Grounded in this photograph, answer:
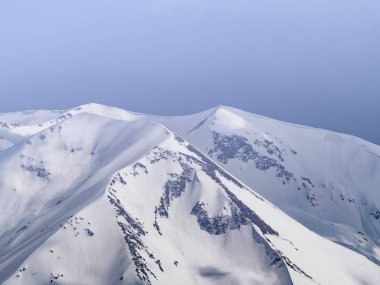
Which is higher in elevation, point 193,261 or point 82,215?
point 82,215

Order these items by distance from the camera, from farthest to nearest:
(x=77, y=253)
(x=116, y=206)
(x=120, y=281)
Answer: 1. (x=116, y=206)
2. (x=77, y=253)
3. (x=120, y=281)

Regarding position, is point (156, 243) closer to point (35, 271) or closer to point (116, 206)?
point (116, 206)

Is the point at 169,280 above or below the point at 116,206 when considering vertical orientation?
below

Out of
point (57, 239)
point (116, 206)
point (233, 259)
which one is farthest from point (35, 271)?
point (233, 259)

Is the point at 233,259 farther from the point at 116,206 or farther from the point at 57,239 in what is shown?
the point at 57,239

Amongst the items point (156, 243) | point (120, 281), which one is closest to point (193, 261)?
point (156, 243)

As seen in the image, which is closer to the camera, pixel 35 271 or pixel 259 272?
pixel 35 271

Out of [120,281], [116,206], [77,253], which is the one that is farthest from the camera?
[116,206]
